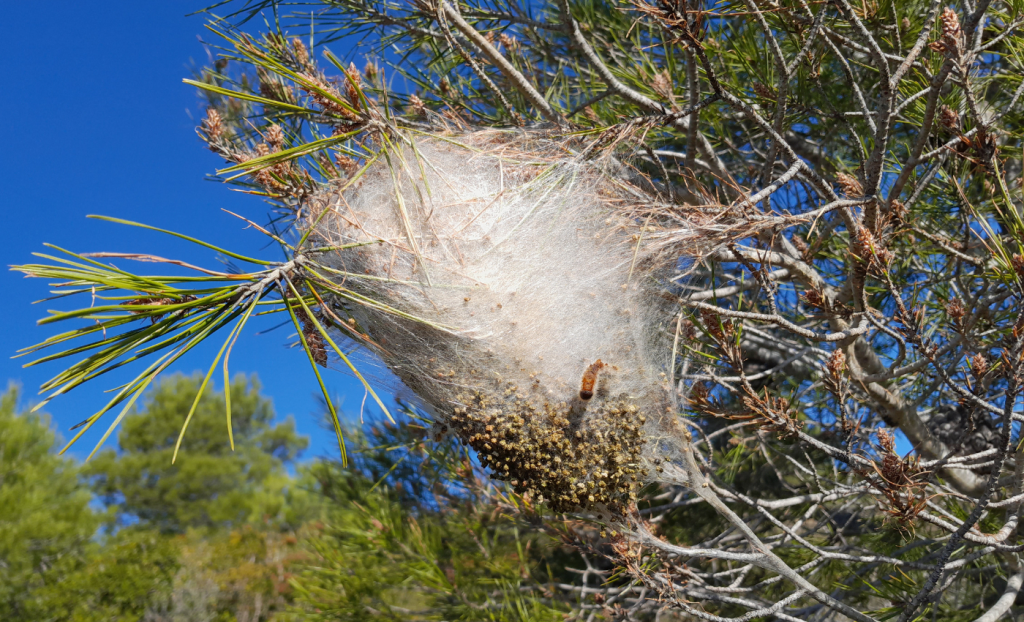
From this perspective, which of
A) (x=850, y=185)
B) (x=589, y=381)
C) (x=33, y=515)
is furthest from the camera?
(x=33, y=515)

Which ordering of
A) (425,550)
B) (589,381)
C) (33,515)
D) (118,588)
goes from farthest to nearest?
(33,515)
(118,588)
(425,550)
(589,381)

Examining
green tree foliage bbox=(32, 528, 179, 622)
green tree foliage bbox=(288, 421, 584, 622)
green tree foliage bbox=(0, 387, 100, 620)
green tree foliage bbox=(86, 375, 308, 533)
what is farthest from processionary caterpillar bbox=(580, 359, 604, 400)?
green tree foliage bbox=(86, 375, 308, 533)

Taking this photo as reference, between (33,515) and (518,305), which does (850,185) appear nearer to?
(518,305)

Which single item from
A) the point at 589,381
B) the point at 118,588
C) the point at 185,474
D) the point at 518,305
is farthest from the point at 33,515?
the point at 589,381

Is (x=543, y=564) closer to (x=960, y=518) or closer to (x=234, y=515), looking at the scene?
(x=960, y=518)

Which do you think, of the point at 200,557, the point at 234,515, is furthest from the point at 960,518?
the point at 234,515

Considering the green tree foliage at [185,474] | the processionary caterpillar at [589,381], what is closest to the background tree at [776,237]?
the processionary caterpillar at [589,381]

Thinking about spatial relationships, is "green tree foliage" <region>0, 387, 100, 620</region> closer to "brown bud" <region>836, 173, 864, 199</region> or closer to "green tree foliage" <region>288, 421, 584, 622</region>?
"green tree foliage" <region>288, 421, 584, 622</region>
